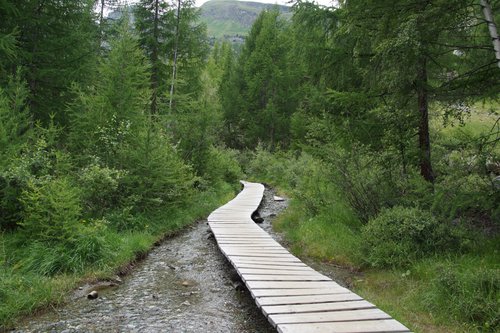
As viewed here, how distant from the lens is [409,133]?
28.1 feet

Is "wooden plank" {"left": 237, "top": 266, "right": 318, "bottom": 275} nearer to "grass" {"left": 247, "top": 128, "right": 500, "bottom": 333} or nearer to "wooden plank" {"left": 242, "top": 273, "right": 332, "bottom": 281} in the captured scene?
"wooden plank" {"left": 242, "top": 273, "right": 332, "bottom": 281}

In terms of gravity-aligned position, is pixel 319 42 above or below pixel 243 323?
above

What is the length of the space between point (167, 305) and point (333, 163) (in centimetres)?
541

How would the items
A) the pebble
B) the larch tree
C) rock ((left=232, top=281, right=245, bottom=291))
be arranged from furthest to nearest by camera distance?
rock ((left=232, top=281, right=245, bottom=291))
the larch tree
the pebble

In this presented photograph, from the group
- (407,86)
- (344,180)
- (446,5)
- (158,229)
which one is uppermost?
(446,5)

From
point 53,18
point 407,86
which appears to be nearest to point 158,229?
point 407,86

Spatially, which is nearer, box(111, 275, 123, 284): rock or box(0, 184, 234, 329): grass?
box(0, 184, 234, 329): grass

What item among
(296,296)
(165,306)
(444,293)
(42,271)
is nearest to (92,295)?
(42,271)

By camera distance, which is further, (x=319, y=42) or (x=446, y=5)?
(x=319, y=42)

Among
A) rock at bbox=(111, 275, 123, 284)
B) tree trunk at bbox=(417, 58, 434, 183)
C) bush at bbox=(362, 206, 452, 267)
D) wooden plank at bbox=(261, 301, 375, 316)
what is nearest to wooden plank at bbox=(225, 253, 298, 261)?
bush at bbox=(362, 206, 452, 267)

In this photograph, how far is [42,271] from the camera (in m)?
6.36

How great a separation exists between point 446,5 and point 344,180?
4615 mm

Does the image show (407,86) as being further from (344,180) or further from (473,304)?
(473,304)

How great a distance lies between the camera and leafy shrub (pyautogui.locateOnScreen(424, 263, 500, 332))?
14.4ft
